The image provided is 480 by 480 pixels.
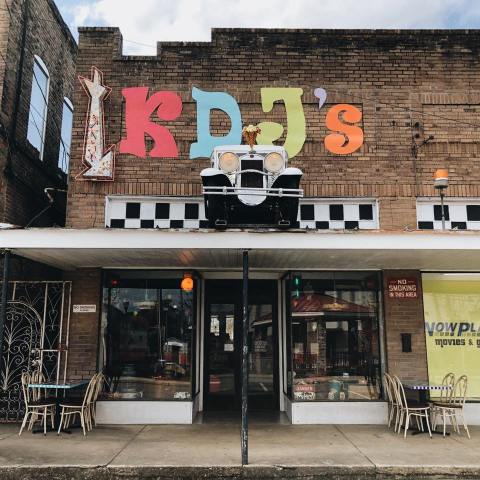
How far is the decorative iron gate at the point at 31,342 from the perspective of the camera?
852 cm

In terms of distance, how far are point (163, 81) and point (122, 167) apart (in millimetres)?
1791

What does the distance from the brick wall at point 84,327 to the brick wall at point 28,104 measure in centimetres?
201

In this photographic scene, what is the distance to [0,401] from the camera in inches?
336

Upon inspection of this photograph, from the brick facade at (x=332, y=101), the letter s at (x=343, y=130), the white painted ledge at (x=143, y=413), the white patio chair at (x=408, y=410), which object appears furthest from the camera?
the letter s at (x=343, y=130)

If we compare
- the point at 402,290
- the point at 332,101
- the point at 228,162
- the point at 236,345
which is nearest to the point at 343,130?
the point at 332,101

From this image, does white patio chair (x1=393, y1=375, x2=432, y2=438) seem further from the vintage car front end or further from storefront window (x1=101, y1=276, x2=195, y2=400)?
storefront window (x1=101, y1=276, x2=195, y2=400)

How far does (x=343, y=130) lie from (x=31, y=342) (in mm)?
6552

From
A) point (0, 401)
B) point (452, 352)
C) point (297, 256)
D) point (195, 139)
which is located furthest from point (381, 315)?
point (0, 401)

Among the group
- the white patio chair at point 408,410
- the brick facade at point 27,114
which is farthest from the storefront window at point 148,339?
the white patio chair at point 408,410

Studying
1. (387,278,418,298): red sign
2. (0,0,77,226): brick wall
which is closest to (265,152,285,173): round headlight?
(387,278,418,298): red sign

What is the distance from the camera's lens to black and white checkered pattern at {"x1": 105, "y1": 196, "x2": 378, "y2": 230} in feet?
30.3

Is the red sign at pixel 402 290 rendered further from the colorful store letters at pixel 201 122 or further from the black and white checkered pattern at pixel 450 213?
the colorful store letters at pixel 201 122

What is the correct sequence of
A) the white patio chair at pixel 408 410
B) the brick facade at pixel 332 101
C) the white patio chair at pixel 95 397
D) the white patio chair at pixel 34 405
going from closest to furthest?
the white patio chair at pixel 34 405 → the white patio chair at pixel 408 410 → the white patio chair at pixel 95 397 → the brick facade at pixel 332 101


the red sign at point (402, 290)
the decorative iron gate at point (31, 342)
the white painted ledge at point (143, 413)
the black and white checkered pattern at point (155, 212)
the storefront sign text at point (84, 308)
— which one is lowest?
the white painted ledge at point (143, 413)
